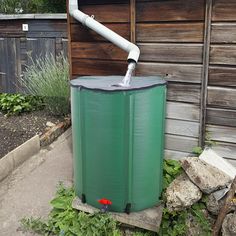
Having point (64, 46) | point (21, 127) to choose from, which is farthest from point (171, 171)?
point (64, 46)

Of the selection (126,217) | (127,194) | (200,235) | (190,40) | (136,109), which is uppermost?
(190,40)

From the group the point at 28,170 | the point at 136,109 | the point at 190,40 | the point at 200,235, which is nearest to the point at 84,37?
the point at 190,40

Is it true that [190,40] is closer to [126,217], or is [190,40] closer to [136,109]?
[136,109]

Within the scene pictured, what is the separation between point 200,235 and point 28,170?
2217 millimetres

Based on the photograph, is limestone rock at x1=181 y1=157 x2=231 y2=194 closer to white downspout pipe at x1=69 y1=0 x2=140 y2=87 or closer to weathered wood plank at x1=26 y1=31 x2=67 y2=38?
white downspout pipe at x1=69 y1=0 x2=140 y2=87

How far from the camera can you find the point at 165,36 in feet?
10.3

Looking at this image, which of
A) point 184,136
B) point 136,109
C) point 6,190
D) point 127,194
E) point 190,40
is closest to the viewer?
point 136,109

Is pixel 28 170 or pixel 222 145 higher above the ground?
pixel 222 145

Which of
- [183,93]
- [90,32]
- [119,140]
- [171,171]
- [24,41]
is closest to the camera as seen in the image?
[119,140]

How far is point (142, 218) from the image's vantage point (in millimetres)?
2777

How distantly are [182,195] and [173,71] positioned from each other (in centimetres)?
120

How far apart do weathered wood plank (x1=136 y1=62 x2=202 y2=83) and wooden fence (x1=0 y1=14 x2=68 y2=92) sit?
376 centimetres

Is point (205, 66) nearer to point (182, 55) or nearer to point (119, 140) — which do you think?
point (182, 55)

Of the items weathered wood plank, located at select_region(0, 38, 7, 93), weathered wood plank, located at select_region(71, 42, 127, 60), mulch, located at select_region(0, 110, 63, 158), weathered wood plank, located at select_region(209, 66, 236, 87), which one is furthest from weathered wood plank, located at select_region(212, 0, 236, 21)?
weathered wood plank, located at select_region(0, 38, 7, 93)
